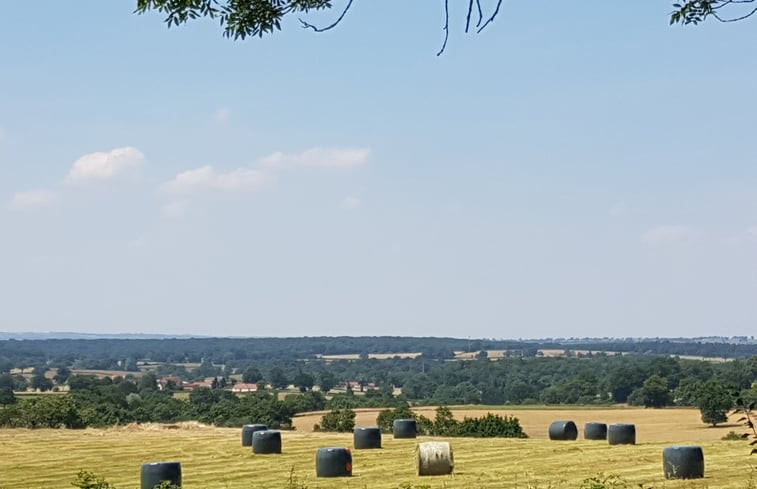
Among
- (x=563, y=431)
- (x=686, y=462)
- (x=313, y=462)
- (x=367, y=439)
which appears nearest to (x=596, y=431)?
(x=563, y=431)

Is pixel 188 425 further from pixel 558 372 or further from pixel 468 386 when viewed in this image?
pixel 558 372

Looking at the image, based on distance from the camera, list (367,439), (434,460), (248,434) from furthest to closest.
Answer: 1. (248,434)
2. (367,439)
3. (434,460)

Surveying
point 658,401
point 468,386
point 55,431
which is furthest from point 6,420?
point 468,386

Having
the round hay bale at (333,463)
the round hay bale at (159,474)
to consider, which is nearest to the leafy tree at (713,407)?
the round hay bale at (333,463)

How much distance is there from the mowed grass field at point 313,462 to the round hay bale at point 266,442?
1.31ft

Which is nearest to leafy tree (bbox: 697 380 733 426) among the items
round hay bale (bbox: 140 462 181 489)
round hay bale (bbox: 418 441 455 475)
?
round hay bale (bbox: 418 441 455 475)

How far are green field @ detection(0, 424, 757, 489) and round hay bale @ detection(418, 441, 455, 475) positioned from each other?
39 centimetres

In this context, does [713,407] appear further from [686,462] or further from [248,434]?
[686,462]

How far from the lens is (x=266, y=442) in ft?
116

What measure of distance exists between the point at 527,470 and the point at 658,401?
87.5 meters

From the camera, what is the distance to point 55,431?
166 ft

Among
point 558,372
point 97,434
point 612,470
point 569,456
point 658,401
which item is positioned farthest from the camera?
point 558,372

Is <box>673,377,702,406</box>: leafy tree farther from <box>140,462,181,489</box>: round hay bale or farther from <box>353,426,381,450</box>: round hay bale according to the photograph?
<box>140,462,181,489</box>: round hay bale

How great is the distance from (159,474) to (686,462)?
466 inches
